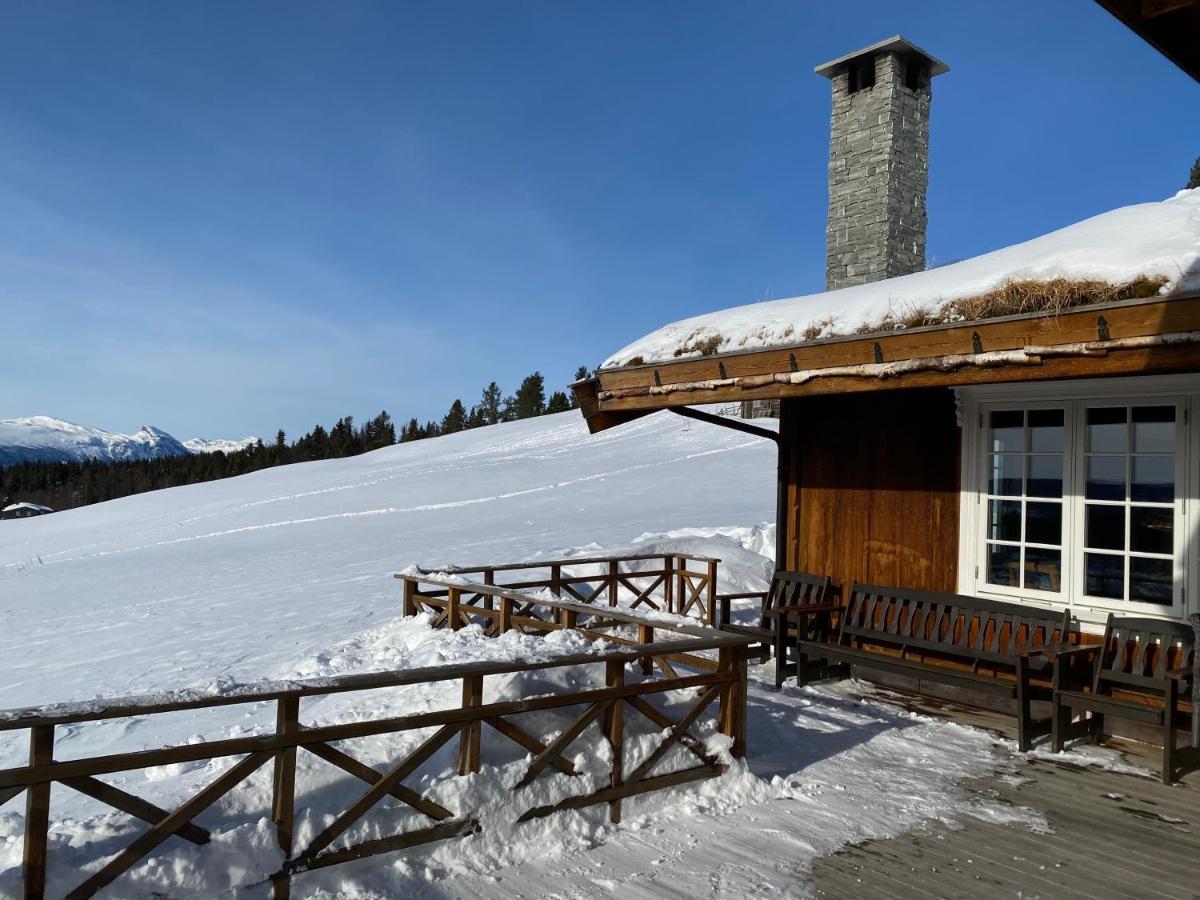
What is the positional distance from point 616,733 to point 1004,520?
3804mm

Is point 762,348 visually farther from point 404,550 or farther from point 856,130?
point 404,550

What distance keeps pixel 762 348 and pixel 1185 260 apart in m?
2.60

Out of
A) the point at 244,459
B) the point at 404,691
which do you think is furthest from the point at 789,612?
the point at 244,459

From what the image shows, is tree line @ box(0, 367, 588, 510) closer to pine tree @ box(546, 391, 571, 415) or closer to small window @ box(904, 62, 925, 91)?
pine tree @ box(546, 391, 571, 415)

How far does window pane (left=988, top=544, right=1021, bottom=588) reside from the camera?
6.36 meters

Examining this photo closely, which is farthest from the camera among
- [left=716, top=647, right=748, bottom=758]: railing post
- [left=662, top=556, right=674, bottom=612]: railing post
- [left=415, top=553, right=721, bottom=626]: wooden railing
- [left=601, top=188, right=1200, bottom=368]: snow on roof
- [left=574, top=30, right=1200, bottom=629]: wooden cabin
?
[left=662, top=556, right=674, bottom=612]: railing post

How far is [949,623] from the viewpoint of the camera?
260 inches

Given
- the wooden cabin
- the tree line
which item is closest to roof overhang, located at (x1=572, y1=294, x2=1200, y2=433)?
the wooden cabin

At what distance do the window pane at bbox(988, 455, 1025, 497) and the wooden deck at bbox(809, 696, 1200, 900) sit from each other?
2193mm

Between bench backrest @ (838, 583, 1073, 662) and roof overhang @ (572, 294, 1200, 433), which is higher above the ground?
roof overhang @ (572, 294, 1200, 433)

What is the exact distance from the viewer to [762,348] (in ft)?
20.2

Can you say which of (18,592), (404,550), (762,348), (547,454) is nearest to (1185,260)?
(762,348)

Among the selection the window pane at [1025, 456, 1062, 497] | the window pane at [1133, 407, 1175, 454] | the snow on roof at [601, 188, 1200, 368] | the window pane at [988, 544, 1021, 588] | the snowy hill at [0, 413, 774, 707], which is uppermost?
the snow on roof at [601, 188, 1200, 368]

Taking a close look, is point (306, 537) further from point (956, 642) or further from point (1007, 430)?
point (1007, 430)
